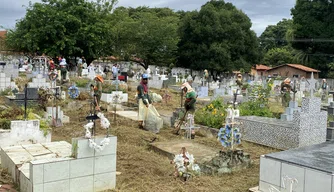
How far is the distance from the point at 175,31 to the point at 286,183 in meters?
33.1

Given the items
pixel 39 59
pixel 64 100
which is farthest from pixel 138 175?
pixel 39 59

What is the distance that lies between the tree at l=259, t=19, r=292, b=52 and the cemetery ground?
59049mm

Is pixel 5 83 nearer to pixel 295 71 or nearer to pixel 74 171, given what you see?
pixel 74 171

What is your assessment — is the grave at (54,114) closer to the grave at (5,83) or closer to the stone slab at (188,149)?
the stone slab at (188,149)

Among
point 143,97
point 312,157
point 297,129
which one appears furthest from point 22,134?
point 297,129

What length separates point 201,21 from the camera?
3641cm

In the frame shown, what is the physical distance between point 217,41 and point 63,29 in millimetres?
14813

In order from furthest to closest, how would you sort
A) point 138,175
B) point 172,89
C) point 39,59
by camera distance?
point 39,59
point 172,89
point 138,175

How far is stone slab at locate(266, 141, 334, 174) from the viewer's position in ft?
16.6

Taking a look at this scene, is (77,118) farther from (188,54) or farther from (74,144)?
(188,54)

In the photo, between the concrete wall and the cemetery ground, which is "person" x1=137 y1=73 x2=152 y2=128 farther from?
the concrete wall

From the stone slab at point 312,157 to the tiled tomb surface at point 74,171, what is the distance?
2490 millimetres

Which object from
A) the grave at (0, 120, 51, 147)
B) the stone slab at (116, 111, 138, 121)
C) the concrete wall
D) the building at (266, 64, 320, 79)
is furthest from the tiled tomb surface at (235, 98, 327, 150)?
the building at (266, 64, 320, 79)

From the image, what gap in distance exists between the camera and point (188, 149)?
7.93 m
